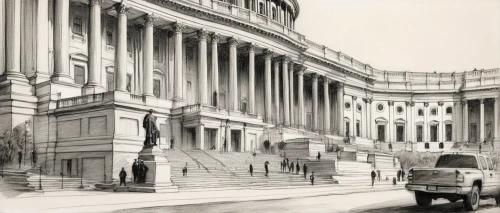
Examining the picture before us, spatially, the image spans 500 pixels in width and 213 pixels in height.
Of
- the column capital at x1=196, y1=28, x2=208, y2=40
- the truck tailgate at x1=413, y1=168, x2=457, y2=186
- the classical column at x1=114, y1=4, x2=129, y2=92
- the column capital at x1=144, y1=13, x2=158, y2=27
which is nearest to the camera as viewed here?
the truck tailgate at x1=413, y1=168, x2=457, y2=186

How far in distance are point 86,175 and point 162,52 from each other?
17.4 m

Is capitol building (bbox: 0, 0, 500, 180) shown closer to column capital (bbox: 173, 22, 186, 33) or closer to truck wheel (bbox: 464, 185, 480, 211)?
column capital (bbox: 173, 22, 186, 33)

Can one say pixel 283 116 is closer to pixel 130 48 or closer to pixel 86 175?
pixel 130 48

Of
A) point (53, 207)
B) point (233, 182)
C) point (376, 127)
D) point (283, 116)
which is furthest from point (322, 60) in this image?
point (53, 207)

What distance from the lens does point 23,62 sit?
26.7m

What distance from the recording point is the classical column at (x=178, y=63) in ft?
127

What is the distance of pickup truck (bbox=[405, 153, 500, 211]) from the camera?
15016mm

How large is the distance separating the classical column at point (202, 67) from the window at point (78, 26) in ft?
29.6

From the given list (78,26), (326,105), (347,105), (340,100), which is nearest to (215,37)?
(78,26)

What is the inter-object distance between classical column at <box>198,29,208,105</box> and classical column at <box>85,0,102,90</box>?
889 cm

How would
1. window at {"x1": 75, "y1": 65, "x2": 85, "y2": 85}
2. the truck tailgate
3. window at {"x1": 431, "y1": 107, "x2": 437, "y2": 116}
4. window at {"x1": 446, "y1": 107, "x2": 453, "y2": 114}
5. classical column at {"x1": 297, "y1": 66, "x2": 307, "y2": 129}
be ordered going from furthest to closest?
window at {"x1": 431, "y1": 107, "x2": 437, "y2": 116}
window at {"x1": 446, "y1": 107, "x2": 453, "y2": 114}
classical column at {"x1": 297, "y1": 66, "x2": 307, "y2": 129}
window at {"x1": 75, "y1": 65, "x2": 85, "y2": 85}
the truck tailgate

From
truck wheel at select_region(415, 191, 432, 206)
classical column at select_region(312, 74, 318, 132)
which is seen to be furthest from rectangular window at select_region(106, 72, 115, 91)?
truck wheel at select_region(415, 191, 432, 206)

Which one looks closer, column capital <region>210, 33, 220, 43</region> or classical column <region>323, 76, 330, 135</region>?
column capital <region>210, 33, 220, 43</region>

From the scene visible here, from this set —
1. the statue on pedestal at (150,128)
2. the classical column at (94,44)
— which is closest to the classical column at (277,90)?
the classical column at (94,44)
